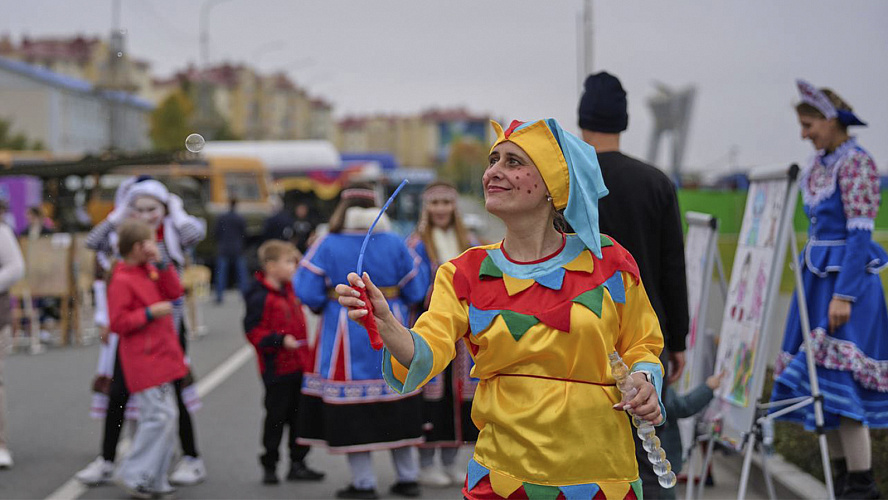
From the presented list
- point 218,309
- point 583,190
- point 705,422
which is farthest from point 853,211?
point 218,309

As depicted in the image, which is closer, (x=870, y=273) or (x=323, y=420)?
(x=870, y=273)

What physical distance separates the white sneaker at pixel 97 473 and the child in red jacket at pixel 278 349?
3.12 ft

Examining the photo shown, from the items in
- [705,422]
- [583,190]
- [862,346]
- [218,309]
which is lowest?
[218,309]

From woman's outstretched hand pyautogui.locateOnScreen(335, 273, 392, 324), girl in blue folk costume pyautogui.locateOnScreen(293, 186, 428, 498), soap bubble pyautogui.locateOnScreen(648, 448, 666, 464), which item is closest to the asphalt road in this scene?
girl in blue folk costume pyautogui.locateOnScreen(293, 186, 428, 498)

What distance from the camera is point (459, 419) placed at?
705cm

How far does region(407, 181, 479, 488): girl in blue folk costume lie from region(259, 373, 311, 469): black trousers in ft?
2.75

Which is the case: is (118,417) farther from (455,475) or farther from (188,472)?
(455,475)

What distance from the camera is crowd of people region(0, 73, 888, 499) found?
309 centimetres

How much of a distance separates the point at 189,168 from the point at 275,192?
3.69 metres

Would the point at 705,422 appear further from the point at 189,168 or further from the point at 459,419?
the point at 189,168

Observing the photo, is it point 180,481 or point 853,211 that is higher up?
point 853,211

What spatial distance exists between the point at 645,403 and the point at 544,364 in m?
0.30

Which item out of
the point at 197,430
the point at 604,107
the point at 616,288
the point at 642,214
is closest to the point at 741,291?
the point at 642,214

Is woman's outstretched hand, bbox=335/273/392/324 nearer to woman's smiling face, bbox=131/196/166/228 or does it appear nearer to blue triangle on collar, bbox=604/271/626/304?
blue triangle on collar, bbox=604/271/626/304
